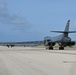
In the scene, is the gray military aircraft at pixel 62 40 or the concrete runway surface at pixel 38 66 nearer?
the concrete runway surface at pixel 38 66

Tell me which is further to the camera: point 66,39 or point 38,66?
point 66,39

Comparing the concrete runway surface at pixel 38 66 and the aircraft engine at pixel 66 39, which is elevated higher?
the aircraft engine at pixel 66 39

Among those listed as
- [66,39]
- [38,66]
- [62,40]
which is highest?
[66,39]

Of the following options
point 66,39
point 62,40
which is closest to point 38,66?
point 66,39

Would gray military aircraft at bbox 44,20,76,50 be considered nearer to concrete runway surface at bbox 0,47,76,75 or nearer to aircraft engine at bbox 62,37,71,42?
aircraft engine at bbox 62,37,71,42

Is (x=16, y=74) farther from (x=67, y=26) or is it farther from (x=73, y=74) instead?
(x=67, y=26)

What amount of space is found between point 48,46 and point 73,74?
7326cm

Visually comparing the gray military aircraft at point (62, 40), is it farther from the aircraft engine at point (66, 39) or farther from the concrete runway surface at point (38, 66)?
the concrete runway surface at point (38, 66)

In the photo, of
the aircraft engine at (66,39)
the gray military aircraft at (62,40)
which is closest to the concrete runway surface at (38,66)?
the aircraft engine at (66,39)

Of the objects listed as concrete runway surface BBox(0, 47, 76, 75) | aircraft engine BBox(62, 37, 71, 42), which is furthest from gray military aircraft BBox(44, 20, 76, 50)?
concrete runway surface BBox(0, 47, 76, 75)

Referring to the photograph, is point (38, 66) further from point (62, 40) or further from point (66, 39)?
point (62, 40)

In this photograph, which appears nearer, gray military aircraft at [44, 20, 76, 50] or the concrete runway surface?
the concrete runway surface

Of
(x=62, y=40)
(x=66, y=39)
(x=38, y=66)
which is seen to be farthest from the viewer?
(x=62, y=40)

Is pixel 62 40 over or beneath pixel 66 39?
beneath
